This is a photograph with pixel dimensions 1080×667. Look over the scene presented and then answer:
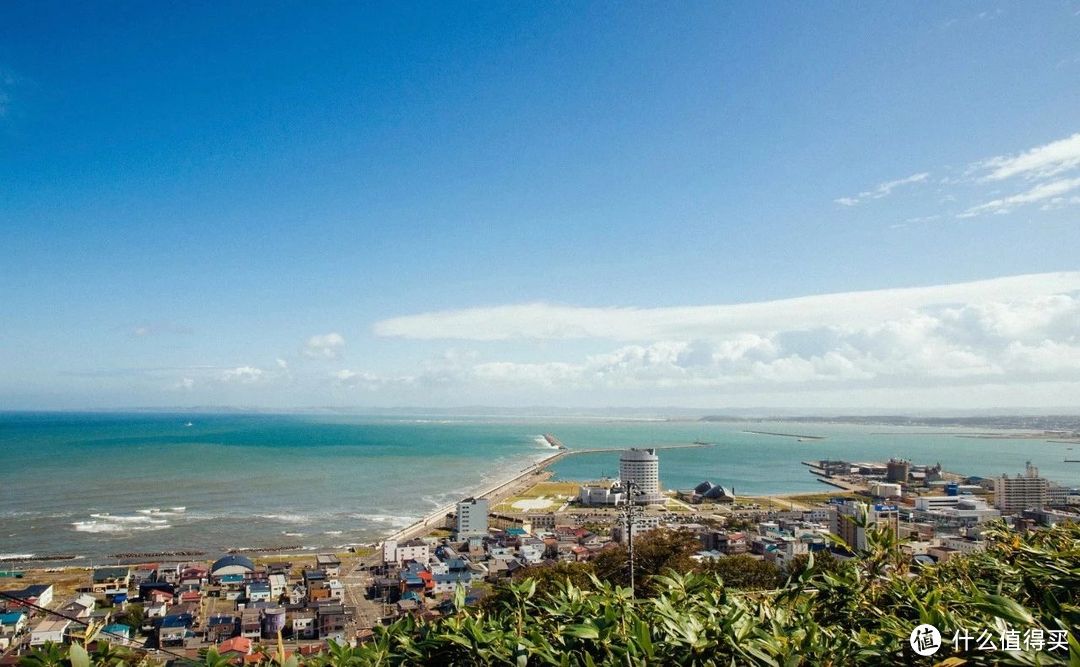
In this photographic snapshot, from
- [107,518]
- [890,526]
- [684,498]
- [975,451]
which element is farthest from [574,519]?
[975,451]

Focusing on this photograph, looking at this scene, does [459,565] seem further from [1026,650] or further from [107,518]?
[1026,650]

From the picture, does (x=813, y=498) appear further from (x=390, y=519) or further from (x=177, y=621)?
(x=177, y=621)

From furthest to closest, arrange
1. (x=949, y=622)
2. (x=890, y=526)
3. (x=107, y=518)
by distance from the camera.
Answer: (x=107, y=518) → (x=890, y=526) → (x=949, y=622)

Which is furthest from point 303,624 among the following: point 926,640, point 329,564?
point 926,640

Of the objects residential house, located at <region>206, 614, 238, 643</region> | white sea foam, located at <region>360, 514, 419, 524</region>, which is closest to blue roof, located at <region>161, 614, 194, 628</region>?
residential house, located at <region>206, 614, 238, 643</region>

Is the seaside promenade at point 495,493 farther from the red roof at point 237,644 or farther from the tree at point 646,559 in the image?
the tree at point 646,559
